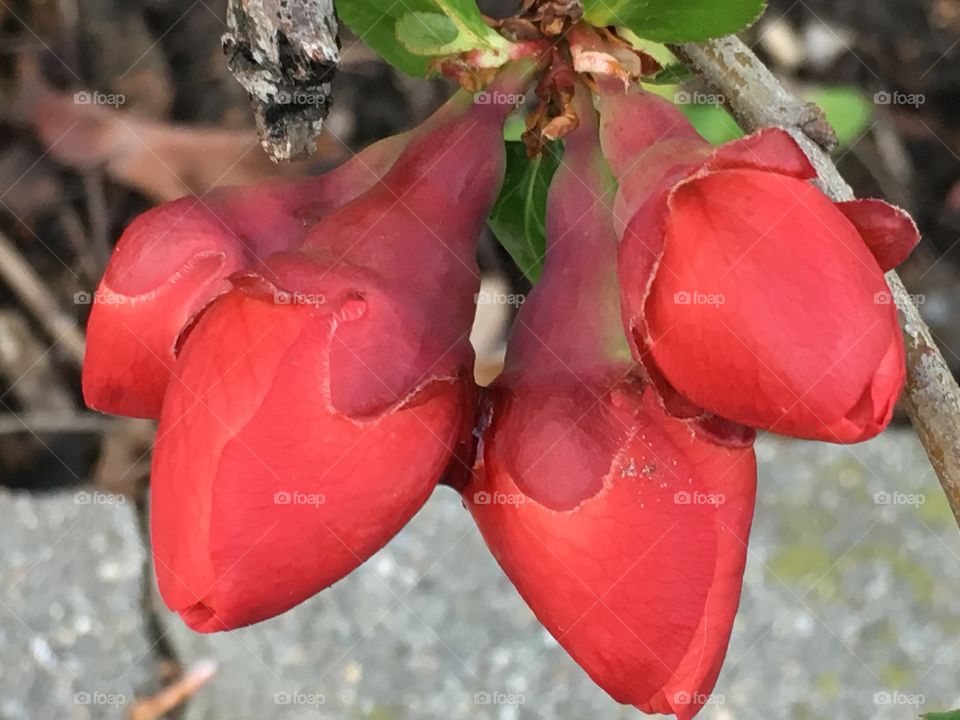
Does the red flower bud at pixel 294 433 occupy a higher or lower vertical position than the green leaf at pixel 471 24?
lower

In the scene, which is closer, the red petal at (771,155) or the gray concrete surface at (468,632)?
the red petal at (771,155)

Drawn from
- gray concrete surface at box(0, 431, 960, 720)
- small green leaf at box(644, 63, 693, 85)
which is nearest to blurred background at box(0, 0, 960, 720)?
gray concrete surface at box(0, 431, 960, 720)

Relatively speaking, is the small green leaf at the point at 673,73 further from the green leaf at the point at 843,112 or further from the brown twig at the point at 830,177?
the green leaf at the point at 843,112

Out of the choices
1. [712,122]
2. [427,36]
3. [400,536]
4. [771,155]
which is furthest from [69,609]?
[771,155]

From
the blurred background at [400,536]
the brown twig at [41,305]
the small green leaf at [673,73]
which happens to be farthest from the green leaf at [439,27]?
the brown twig at [41,305]

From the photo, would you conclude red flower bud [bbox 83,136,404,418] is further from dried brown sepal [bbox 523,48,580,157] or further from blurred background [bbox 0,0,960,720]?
blurred background [bbox 0,0,960,720]

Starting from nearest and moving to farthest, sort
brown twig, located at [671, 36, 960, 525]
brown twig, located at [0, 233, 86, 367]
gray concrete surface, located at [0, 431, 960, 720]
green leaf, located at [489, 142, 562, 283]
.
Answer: brown twig, located at [671, 36, 960, 525] < green leaf, located at [489, 142, 562, 283] < gray concrete surface, located at [0, 431, 960, 720] < brown twig, located at [0, 233, 86, 367]
